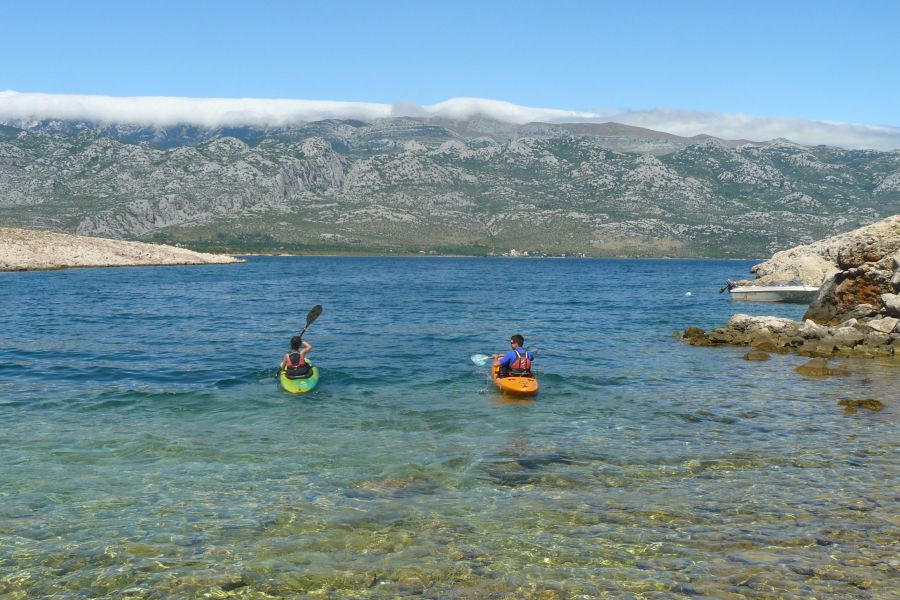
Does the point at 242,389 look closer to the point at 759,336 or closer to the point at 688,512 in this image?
the point at 688,512

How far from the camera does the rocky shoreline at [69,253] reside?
113 m

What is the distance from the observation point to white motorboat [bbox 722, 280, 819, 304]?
208 feet

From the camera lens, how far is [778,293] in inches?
2579

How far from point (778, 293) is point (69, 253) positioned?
12151 centimetres

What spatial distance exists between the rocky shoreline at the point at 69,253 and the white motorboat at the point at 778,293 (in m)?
108

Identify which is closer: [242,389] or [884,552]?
[884,552]

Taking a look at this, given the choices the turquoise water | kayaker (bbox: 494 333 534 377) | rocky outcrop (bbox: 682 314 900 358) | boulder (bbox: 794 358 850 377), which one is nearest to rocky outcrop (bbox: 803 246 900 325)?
rocky outcrop (bbox: 682 314 900 358)

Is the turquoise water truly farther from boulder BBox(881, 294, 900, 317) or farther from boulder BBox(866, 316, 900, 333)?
boulder BBox(881, 294, 900, 317)

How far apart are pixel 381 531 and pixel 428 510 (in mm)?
1298

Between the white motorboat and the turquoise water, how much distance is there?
36069 millimetres

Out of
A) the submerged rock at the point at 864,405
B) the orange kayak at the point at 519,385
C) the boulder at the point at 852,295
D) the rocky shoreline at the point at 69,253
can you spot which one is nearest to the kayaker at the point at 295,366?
the orange kayak at the point at 519,385

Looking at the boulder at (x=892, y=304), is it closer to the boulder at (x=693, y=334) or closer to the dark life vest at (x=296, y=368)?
the boulder at (x=693, y=334)

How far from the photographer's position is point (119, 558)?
421 inches

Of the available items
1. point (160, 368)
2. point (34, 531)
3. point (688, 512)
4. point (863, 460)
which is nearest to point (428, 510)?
point (688, 512)
